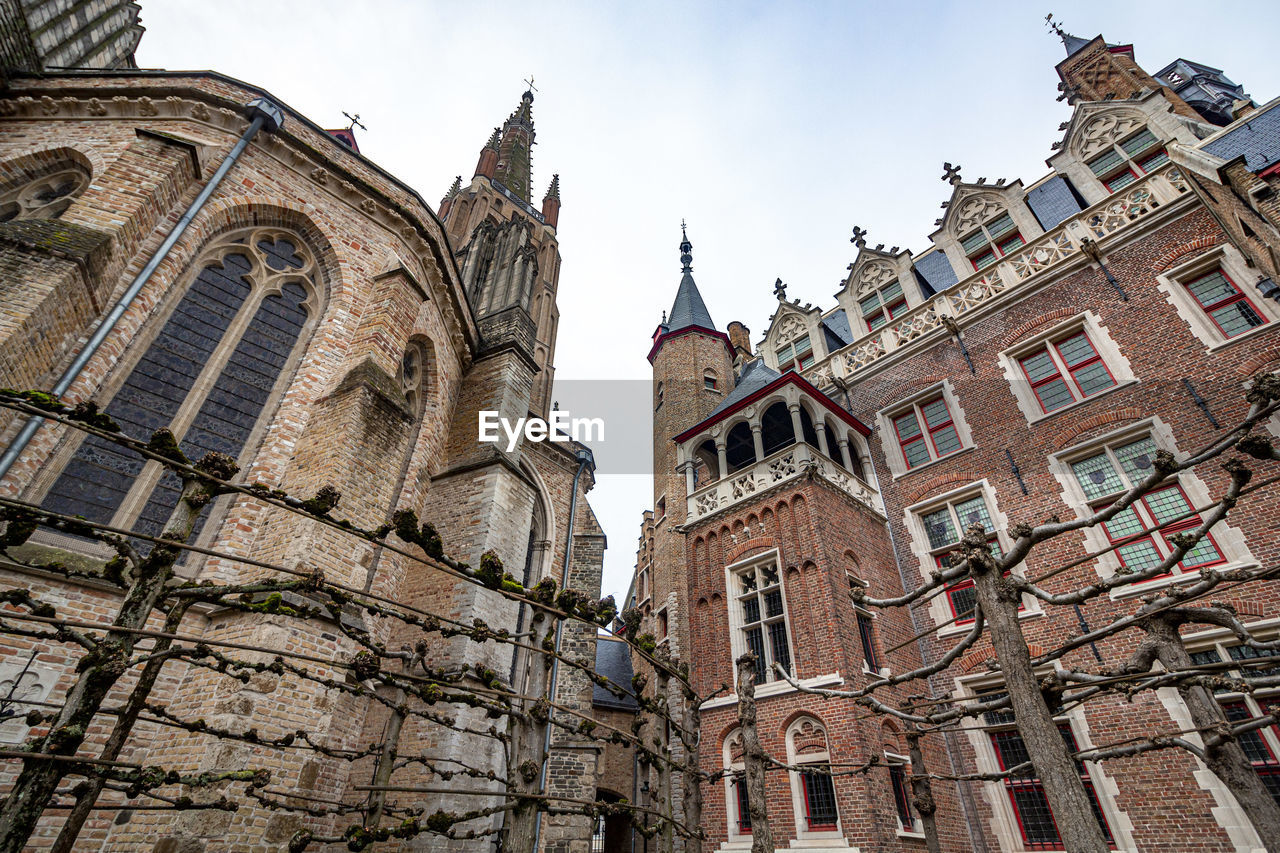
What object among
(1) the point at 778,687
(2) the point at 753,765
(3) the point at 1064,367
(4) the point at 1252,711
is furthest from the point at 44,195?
(4) the point at 1252,711

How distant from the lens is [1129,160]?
12.8m

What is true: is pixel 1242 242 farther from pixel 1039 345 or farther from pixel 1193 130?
pixel 1193 130

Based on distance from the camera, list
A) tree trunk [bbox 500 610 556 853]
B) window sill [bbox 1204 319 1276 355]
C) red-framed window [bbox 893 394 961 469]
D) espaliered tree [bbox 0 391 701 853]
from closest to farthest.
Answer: espaliered tree [bbox 0 391 701 853]
tree trunk [bbox 500 610 556 853]
window sill [bbox 1204 319 1276 355]
red-framed window [bbox 893 394 961 469]

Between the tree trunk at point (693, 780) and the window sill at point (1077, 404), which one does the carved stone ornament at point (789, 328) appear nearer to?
the window sill at point (1077, 404)

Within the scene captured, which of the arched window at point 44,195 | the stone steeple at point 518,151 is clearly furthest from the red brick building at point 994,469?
the stone steeple at point 518,151

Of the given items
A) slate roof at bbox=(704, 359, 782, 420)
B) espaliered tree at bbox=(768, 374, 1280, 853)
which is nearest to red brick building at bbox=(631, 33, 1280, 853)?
slate roof at bbox=(704, 359, 782, 420)

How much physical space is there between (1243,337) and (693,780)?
1110 cm

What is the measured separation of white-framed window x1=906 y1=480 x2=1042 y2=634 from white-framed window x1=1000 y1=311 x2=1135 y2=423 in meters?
1.90

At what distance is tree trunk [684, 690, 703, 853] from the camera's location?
5.02m

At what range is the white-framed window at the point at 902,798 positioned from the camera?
9070mm

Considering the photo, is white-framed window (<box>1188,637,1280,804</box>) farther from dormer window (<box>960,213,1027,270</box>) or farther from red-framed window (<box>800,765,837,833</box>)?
dormer window (<box>960,213,1027,270</box>)

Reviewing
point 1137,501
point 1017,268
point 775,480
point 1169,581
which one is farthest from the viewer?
point 1017,268

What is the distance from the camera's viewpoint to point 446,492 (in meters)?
9.59

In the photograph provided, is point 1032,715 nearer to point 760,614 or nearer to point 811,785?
point 811,785
